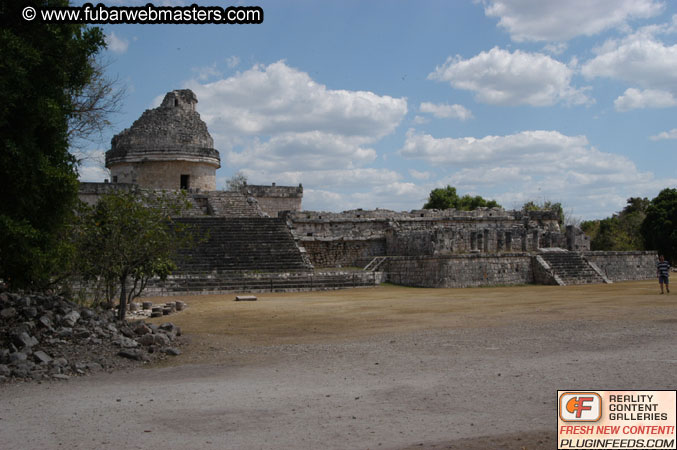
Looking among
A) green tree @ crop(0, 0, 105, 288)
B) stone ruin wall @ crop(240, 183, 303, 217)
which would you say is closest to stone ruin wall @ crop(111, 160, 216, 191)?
stone ruin wall @ crop(240, 183, 303, 217)

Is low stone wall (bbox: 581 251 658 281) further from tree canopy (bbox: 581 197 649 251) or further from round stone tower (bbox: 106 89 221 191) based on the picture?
round stone tower (bbox: 106 89 221 191)

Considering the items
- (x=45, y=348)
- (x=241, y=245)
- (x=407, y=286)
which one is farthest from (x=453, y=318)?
(x=241, y=245)

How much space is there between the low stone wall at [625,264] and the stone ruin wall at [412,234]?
231 centimetres

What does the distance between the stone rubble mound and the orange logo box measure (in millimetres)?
5425

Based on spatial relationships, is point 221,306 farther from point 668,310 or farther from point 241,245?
point 668,310

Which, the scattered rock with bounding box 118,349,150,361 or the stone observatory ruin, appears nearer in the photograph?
the scattered rock with bounding box 118,349,150,361

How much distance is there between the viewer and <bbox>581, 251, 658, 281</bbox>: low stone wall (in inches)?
899

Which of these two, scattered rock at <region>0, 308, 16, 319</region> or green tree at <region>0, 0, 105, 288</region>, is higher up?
green tree at <region>0, 0, 105, 288</region>

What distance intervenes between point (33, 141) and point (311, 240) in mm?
17272

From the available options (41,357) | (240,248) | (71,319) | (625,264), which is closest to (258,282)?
(240,248)

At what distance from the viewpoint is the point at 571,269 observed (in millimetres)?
21734

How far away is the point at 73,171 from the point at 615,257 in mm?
20032

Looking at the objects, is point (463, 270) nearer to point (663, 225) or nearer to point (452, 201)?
point (663, 225)

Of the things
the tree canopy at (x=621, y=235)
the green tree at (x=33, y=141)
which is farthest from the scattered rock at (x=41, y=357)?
the tree canopy at (x=621, y=235)
